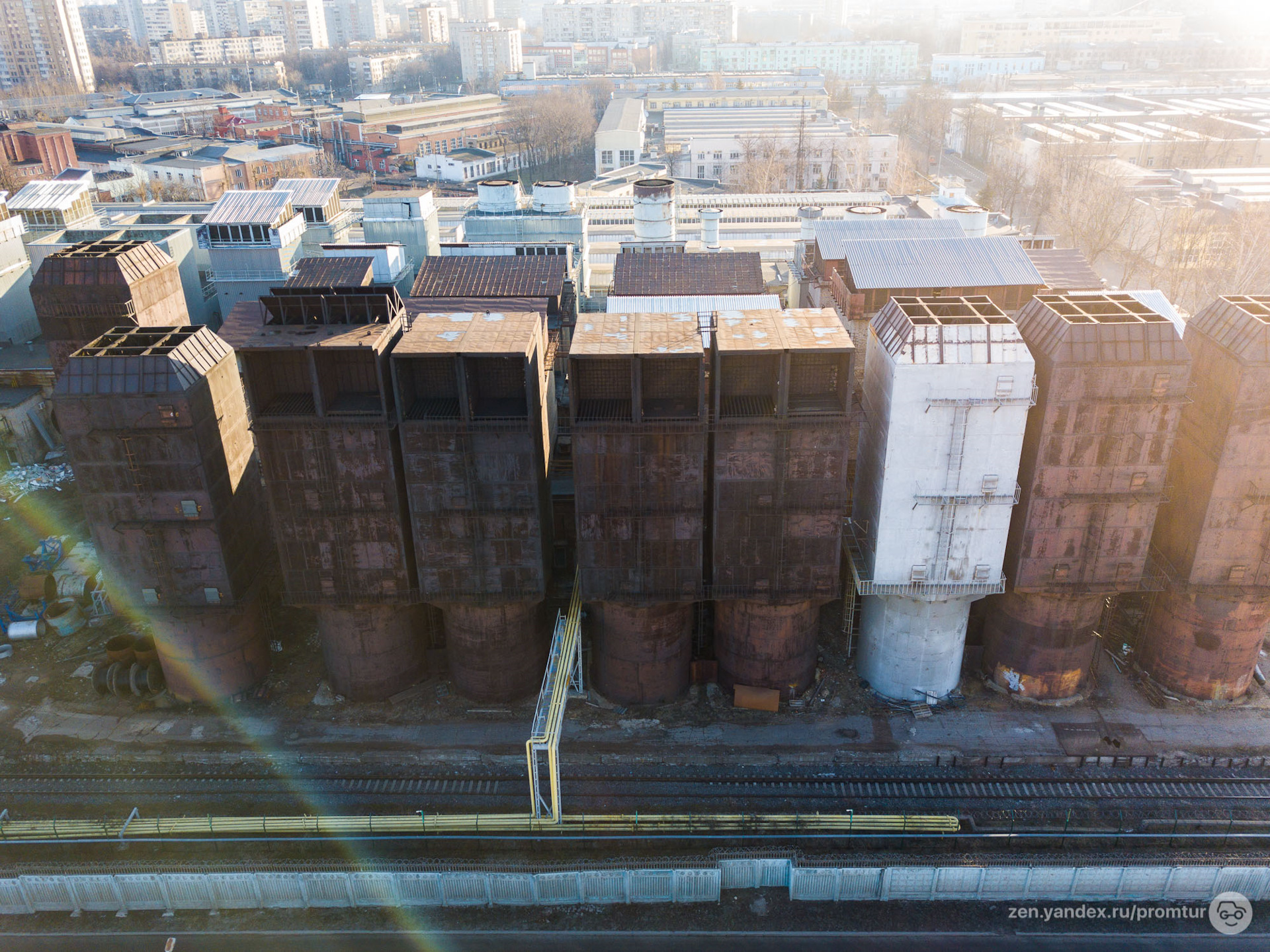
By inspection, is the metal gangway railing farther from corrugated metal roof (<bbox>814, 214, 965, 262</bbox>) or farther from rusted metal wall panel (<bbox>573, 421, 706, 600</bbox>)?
corrugated metal roof (<bbox>814, 214, 965, 262</bbox>)

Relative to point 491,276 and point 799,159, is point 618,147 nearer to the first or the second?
point 799,159

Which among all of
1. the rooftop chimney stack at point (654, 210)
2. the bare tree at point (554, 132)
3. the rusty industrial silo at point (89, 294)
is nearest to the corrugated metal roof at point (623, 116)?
the bare tree at point (554, 132)

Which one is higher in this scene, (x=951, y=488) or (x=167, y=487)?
(x=167, y=487)

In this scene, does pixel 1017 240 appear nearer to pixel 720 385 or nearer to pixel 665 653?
pixel 720 385

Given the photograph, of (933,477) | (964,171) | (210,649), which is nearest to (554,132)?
(964,171)

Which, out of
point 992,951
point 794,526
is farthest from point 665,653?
point 992,951

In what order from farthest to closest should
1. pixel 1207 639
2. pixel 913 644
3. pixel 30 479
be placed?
pixel 30 479, pixel 913 644, pixel 1207 639

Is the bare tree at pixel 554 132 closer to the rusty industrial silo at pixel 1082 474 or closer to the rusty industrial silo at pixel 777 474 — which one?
the rusty industrial silo at pixel 777 474
